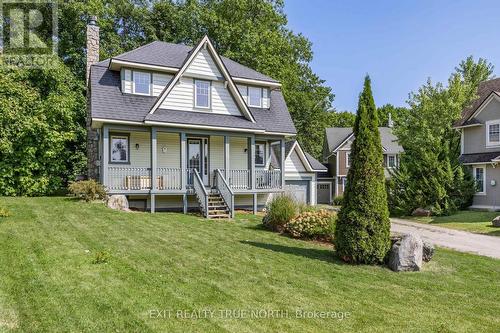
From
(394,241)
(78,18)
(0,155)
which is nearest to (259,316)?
(394,241)

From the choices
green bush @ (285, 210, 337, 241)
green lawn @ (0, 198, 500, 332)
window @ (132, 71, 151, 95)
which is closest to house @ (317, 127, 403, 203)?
window @ (132, 71, 151, 95)

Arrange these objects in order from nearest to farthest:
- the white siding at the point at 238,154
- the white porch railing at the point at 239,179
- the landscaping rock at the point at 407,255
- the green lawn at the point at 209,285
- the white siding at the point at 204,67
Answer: the green lawn at the point at 209,285 < the landscaping rock at the point at 407,255 < the white siding at the point at 204,67 < the white porch railing at the point at 239,179 < the white siding at the point at 238,154

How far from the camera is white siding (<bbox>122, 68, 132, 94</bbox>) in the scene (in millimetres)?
16484

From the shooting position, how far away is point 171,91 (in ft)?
54.5

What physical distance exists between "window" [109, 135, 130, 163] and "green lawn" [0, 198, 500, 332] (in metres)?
6.64

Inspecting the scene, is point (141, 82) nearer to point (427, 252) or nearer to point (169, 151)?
point (169, 151)

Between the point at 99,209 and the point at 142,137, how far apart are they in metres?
5.16

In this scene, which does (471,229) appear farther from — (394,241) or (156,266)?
(156,266)

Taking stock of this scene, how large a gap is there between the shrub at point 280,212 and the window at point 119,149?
311 inches

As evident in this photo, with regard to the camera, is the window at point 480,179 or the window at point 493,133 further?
the window at point 493,133

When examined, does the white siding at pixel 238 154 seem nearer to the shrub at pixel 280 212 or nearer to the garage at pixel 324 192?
the shrub at pixel 280 212

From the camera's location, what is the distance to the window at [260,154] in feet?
65.2

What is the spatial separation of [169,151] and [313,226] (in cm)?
931

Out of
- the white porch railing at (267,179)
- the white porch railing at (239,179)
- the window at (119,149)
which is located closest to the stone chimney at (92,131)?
the window at (119,149)
